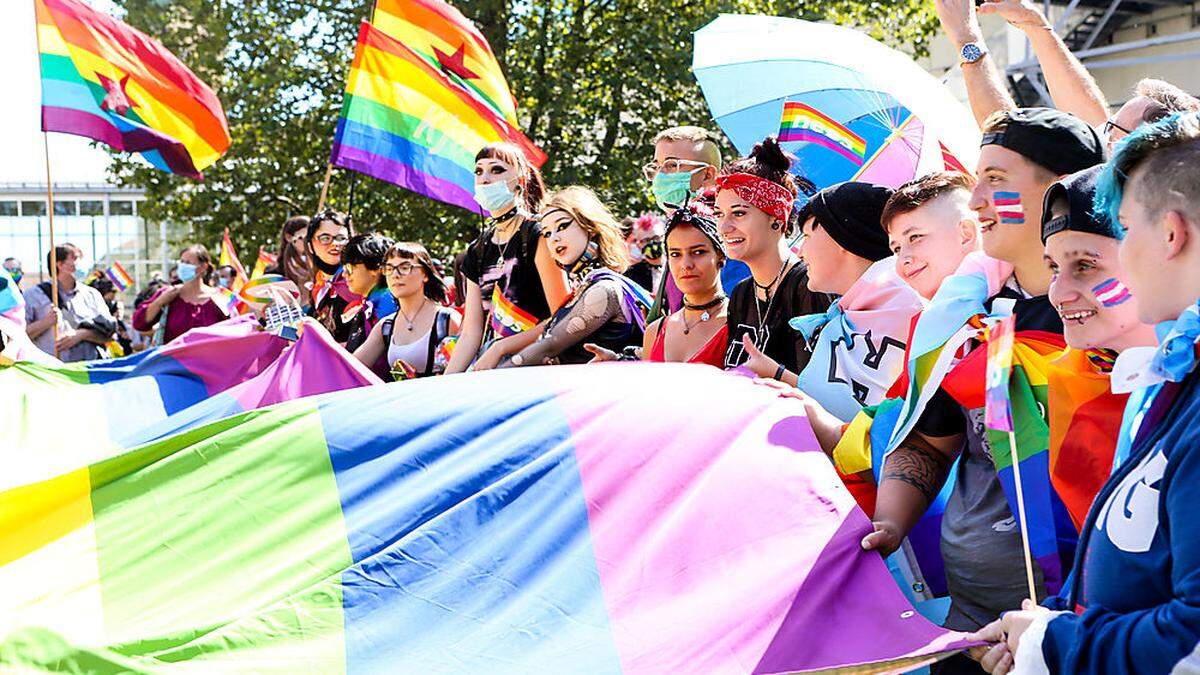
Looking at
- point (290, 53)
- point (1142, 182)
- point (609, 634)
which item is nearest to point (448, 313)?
point (609, 634)

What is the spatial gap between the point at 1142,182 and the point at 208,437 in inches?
107

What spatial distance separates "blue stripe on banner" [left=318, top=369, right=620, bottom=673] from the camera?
3.13 metres

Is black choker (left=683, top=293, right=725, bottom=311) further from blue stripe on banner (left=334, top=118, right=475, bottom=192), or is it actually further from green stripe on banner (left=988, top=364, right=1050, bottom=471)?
blue stripe on banner (left=334, top=118, right=475, bottom=192)

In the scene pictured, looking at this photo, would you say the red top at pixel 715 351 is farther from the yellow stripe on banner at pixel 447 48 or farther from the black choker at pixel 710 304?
the yellow stripe on banner at pixel 447 48

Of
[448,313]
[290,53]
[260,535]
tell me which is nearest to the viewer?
[260,535]

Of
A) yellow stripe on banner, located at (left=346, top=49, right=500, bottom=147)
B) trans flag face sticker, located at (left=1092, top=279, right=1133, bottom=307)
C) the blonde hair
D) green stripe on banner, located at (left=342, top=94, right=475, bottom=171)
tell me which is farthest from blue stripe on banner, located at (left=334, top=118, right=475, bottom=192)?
trans flag face sticker, located at (left=1092, top=279, right=1133, bottom=307)

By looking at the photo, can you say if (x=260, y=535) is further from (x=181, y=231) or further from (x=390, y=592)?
(x=181, y=231)

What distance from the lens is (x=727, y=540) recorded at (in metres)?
3.29

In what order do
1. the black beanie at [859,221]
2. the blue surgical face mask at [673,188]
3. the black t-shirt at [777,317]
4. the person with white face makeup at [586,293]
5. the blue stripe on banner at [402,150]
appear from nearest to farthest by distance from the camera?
1. the black beanie at [859,221]
2. the black t-shirt at [777,317]
3. the person with white face makeup at [586,293]
4. the blue surgical face mask at [673,188]
5. the blue stripe on banner at [402,150]

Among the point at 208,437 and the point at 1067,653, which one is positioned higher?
the point at 1067,653

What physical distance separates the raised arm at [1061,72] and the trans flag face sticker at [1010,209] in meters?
1.55

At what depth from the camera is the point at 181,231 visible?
37625 mm

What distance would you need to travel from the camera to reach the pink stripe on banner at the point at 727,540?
2.98m

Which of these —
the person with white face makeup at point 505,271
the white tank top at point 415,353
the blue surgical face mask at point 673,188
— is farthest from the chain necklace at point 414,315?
the blue surgical face mask at point 673,188
